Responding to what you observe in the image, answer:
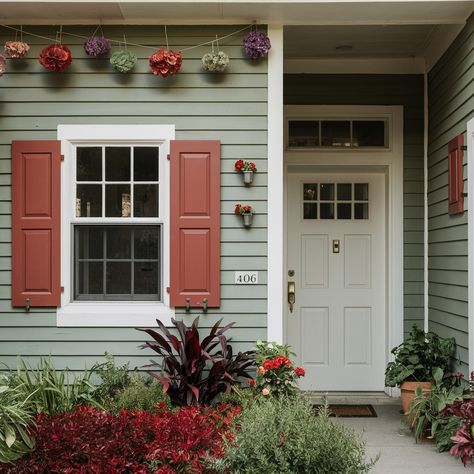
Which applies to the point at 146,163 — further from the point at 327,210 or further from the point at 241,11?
the point at 327,210

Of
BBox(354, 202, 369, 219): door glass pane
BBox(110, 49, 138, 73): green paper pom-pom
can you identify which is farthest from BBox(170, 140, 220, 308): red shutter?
BBox(354, 202, 369, 219): door glass pane

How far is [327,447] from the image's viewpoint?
3.58m

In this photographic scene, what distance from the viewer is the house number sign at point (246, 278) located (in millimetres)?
5203

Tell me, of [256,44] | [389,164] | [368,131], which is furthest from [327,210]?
[256,44]

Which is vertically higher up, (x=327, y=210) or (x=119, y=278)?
(x=327, y=210)

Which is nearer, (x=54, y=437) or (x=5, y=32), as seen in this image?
(x=54, y=437)

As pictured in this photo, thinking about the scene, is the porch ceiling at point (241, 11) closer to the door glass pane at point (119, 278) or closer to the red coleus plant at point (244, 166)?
the red coleus plant at point (244, 166)

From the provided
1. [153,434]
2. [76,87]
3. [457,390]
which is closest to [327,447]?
[153,434]

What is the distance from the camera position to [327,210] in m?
6.66

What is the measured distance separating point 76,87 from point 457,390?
3974 millimetres

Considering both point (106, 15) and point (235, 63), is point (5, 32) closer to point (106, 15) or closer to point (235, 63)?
point (106, 15)

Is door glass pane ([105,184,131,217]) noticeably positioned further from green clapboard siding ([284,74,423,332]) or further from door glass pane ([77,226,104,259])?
green clapboard siding ([284,74,423,332])

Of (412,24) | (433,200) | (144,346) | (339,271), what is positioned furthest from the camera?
(339,271)

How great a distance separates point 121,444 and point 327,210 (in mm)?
3586
